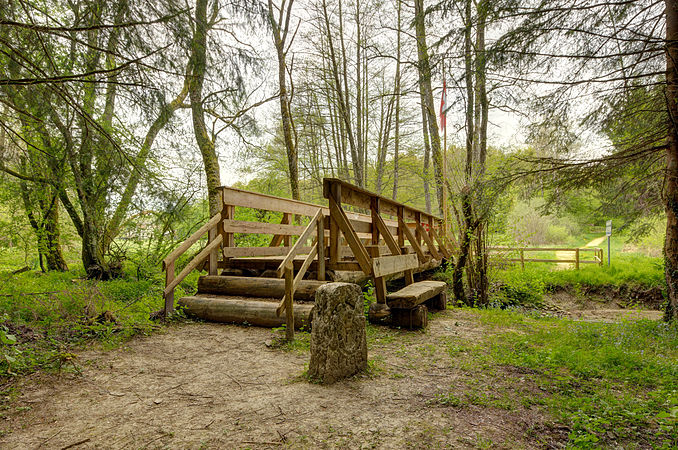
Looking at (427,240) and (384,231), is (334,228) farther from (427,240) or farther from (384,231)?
(427,240)

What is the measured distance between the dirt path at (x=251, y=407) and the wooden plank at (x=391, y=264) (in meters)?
1.16

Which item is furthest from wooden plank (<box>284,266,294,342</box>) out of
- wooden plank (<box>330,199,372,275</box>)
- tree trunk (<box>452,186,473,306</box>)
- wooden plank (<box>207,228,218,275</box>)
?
tree trunk (<box>452,186,473,306</box>)

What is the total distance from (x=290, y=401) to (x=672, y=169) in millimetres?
6331

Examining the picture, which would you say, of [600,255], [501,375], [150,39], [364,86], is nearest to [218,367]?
[501,375]

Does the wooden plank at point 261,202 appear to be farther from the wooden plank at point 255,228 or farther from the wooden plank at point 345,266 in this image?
the wooden plank at point 345,266

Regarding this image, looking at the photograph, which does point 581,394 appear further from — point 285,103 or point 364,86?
point 364,86

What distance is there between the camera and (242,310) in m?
4.85

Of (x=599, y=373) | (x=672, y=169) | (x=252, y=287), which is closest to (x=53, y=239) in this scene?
(x=252, y=287)

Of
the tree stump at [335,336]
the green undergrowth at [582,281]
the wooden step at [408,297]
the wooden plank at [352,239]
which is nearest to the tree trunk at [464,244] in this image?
the green undergrowth at [582,281]

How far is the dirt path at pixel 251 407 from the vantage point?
2068mm

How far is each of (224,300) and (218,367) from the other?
5.96 ft

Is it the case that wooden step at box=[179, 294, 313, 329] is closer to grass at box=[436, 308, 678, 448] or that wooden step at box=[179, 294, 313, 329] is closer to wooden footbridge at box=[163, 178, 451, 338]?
wooden footbridge at box=[163, 178, 451, 338]

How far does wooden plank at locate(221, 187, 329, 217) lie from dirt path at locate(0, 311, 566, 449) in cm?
240

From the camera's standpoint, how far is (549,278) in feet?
39.1
